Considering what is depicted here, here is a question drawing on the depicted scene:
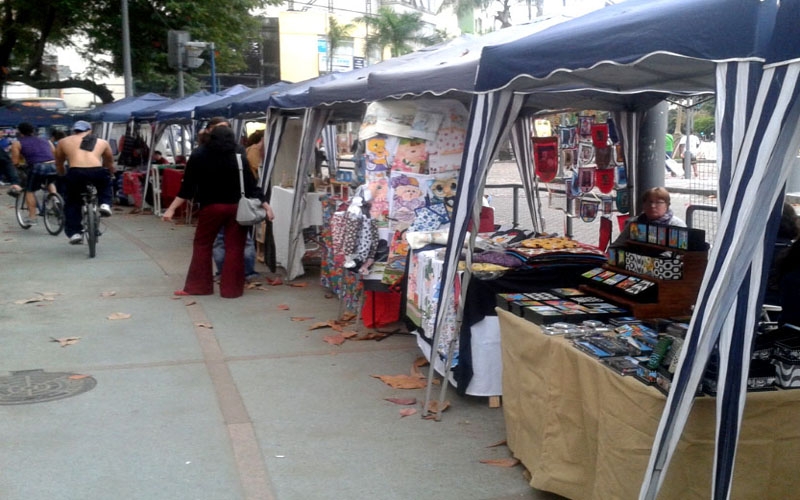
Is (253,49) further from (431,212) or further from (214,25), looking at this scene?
(431,212)

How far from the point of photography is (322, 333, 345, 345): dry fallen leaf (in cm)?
726

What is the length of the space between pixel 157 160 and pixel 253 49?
106 feet

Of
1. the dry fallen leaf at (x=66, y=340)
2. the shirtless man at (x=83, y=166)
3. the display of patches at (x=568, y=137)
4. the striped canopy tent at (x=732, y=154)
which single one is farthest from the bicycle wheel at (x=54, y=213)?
the striped canopy tent at (x=732, y=154)

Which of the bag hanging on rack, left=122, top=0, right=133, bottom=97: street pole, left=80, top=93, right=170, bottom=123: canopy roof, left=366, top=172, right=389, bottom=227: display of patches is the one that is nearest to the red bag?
left=366, top=172, right=389, bottom=227: display of patches

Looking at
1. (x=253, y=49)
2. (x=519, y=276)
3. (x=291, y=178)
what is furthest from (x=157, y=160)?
(x=253, y=49)

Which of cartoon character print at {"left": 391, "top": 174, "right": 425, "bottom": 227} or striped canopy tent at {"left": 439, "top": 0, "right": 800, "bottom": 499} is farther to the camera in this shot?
cartoon character print at {"left": 391, "top": 174, "right": 425, "bottom": 227}

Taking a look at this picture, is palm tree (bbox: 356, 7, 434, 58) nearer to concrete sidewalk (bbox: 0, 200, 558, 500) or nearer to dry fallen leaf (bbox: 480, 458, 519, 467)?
concrete sidewalk (bbox: 0, 200, 558, 500)

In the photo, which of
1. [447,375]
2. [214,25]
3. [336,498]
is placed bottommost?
[336,498]

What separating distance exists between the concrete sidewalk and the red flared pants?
0.18 meters

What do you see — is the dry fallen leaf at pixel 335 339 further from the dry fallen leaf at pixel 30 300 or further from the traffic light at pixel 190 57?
the traffic light at pixel 190 57

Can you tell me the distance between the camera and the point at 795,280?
424 centimetres

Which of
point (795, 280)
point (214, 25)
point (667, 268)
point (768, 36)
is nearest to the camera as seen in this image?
point (768, 36)

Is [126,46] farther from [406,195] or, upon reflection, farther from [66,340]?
[406,195]

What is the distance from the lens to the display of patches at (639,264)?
474cm
